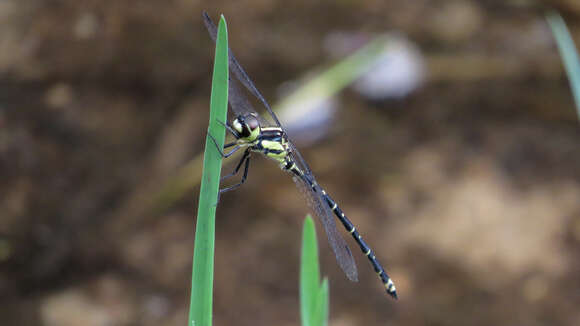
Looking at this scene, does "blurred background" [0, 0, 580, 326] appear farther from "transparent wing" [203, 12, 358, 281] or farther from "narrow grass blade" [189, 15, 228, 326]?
"narrow grass blade" [189, 15, 228, 326]

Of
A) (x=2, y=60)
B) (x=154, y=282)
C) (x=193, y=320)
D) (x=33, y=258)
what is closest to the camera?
(x=193, y=320)

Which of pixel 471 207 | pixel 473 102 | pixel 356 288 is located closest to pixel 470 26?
pixel 473 102

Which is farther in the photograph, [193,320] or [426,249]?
[426,249]

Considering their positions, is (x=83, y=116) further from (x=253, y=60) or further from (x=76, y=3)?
(x=253, y=60)

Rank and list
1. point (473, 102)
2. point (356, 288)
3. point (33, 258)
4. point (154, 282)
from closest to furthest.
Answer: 1. point (33, 258)
2. point (154, 282)
3. point (356, 288)
4. point (473, 102)

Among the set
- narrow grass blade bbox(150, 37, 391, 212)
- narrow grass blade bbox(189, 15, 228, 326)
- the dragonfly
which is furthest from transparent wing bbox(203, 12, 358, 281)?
narrow grass blade bbox(189, 15, 228, 326)

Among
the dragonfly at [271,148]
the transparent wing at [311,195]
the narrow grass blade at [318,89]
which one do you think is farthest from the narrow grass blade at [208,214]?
the narrow grass blade at [318,89]

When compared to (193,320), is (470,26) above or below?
above
